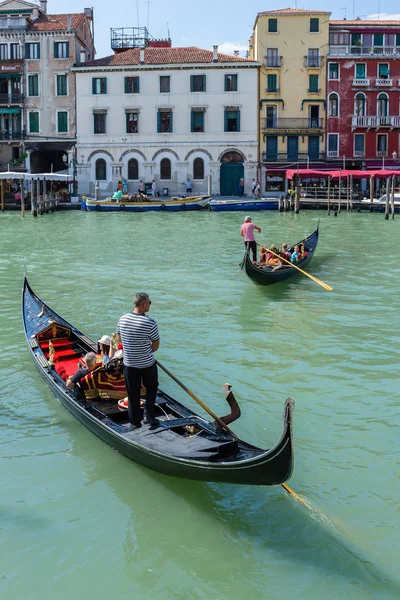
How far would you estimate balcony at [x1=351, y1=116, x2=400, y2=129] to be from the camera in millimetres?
33469

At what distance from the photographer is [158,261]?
15.5 meters

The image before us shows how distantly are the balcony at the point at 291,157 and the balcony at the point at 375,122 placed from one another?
210cm

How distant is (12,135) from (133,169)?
238 inches

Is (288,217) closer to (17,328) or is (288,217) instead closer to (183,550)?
(17,328)

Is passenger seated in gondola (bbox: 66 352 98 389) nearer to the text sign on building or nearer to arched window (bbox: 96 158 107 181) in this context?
arched window (bbox: 96 158 107 181)

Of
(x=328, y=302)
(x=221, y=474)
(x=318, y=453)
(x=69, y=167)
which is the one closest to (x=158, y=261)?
(x=328, y=302)

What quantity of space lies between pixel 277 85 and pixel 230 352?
28.0 metres

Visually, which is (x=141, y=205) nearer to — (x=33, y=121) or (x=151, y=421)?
(x=33, y=121)

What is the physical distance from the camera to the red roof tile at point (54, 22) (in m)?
34.0

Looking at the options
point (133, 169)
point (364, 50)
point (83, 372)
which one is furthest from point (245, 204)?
point (83, 372)

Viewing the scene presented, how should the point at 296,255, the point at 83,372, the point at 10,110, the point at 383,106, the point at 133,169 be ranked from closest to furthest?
the point at 83,372 < the point at 296,255 < the point at 383,106 < the point at 10,110 < the point at 133,169

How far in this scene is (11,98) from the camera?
1351 inches

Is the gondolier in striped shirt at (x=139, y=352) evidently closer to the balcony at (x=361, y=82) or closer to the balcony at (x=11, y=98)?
the balcony at (x=361, y=82)

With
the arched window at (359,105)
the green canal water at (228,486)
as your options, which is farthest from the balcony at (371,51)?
the green canal water at (228,486)
